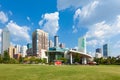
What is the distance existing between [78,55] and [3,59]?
63.6 metres

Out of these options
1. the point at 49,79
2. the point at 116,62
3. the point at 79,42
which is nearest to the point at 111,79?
the point at 49,79

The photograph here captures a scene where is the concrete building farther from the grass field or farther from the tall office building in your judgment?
the grass field

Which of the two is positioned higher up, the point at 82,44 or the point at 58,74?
the point at 82,44

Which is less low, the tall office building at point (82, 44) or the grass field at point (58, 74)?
the tall office building at point (82, 44)

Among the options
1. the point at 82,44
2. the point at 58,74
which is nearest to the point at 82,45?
the point at 82,44

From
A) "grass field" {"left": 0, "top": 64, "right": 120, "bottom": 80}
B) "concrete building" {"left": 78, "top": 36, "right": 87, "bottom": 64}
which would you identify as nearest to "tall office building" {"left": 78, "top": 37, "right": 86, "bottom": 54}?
"concrete building" {"left": 78, "top": 36, "right": 87, "bottom": 64}

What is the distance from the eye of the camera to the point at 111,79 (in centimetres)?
2330

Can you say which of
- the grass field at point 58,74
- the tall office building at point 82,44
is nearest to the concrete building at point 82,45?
the tall office building at point 82,44

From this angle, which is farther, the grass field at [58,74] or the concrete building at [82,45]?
the concrete building at [82,45]

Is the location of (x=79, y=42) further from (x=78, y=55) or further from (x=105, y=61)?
(x=105, y=61)

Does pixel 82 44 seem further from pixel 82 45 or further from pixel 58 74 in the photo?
pixel 58 74

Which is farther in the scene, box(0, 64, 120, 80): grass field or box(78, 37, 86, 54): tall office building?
box(78, 37, 86, 54): tall office building

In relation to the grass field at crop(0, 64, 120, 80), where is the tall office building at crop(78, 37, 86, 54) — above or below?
above

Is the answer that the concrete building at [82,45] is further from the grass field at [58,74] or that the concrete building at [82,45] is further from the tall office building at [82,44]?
the grass field at [58,74]
